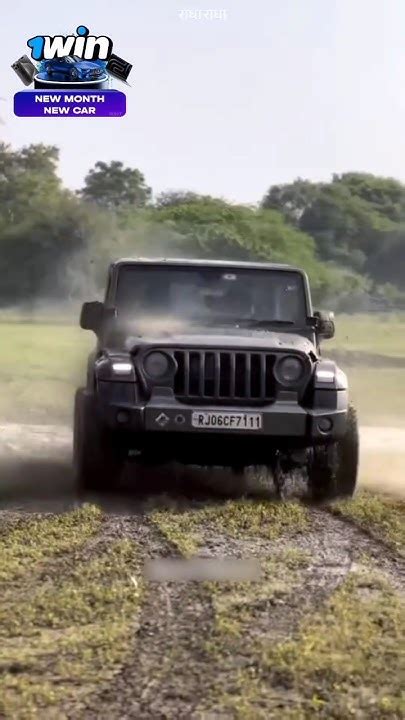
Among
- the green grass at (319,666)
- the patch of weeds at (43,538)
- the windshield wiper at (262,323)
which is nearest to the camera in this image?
the green grass at (319,666)

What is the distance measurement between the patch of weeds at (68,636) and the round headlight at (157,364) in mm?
2052

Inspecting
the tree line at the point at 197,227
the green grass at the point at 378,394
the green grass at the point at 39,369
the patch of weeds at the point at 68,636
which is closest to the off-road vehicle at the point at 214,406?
the patch of weeds at the point at 68,636

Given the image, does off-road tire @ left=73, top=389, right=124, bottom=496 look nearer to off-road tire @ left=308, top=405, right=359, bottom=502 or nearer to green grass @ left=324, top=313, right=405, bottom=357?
off-road tire @ left=308, top=405, right=359, bottom=502

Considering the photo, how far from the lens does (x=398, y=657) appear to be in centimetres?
473

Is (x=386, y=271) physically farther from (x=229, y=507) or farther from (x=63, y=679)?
(x=63, y=679)

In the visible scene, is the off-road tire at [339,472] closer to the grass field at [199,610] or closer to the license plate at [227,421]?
the grass field at [199,610]

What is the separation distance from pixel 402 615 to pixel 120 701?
66.3 inches

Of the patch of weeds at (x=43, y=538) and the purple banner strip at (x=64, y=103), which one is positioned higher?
the purple banner strip at (x=64, y=103)

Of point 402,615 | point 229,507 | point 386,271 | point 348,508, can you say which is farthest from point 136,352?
point 386,271

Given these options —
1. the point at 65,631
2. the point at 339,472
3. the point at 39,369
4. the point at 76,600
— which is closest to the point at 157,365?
the point at 339,472

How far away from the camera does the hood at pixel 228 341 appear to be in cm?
820

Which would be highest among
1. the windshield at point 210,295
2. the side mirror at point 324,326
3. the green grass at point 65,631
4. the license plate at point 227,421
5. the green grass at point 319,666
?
the windshield at point 210,295

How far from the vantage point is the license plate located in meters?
8.05

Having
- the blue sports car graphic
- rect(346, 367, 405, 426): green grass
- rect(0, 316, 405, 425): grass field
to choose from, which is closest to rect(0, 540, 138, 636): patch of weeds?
rect(0, 316, 405, 425): grass field
